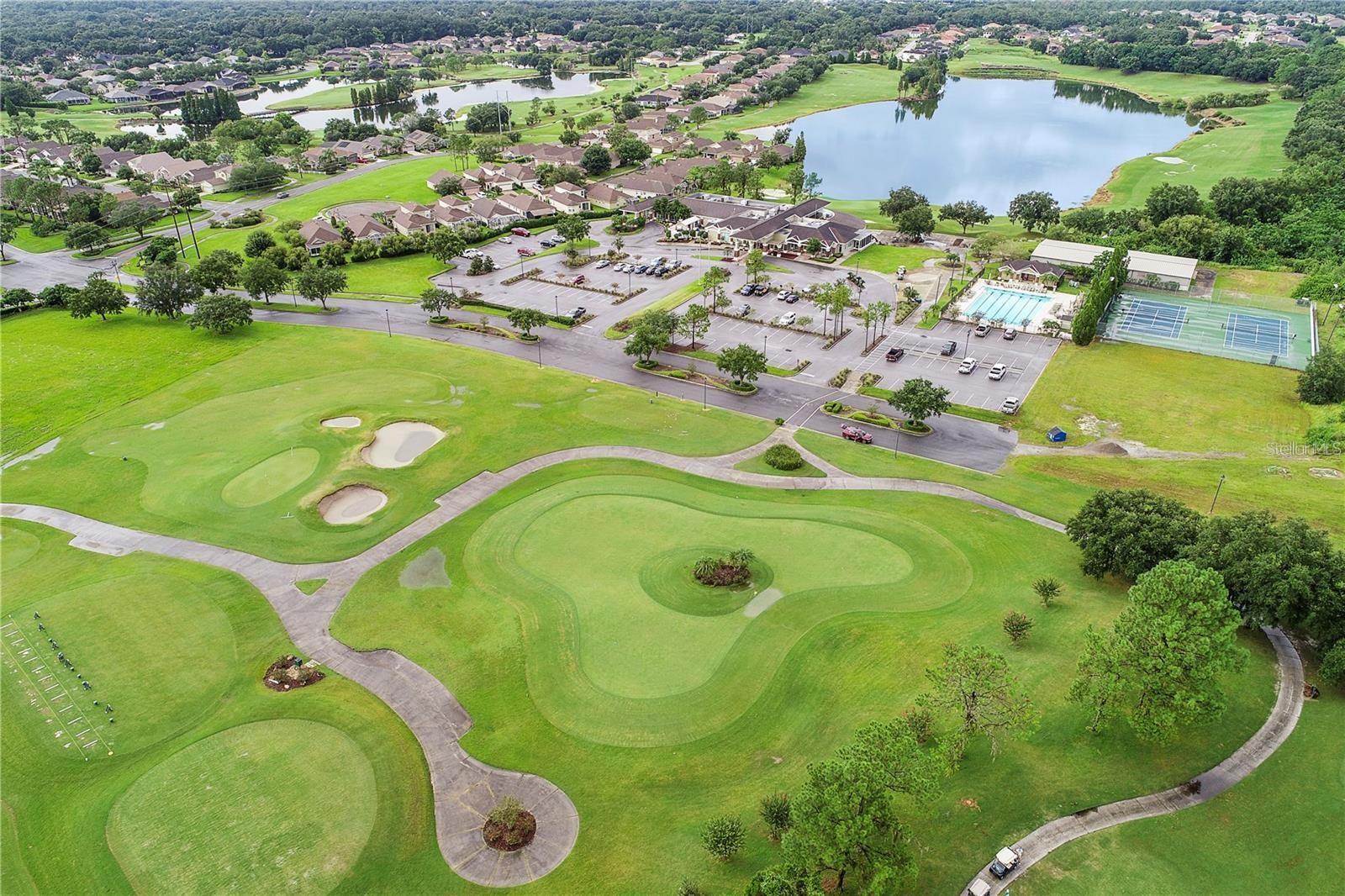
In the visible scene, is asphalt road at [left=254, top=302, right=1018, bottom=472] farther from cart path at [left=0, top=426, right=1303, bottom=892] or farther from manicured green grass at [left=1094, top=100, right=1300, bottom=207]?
manicured green grass at [left=1094, top=100, right=1300, bottom=207]

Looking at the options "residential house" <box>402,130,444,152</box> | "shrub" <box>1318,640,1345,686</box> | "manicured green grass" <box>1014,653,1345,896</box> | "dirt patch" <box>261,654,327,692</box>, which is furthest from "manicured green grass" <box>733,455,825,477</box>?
"residential house" <box>402,130,444,152</box>

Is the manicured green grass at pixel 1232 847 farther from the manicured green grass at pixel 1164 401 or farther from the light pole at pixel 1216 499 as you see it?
the manicured green grass at pixel 1164 401

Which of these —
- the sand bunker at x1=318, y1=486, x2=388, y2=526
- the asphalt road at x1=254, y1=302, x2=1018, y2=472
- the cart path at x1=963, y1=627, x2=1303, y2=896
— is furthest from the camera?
the asphalt road at x1=254, y1=302, x2=1018, y2=472

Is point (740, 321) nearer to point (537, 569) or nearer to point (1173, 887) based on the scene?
point (537, 569)

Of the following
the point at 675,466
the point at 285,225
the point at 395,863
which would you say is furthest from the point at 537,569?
the point at 285,225

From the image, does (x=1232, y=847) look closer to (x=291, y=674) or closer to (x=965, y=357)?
(x=291, y=674)

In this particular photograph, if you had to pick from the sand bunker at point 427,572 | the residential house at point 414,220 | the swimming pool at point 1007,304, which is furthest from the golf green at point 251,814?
the residential house at point 414,220
